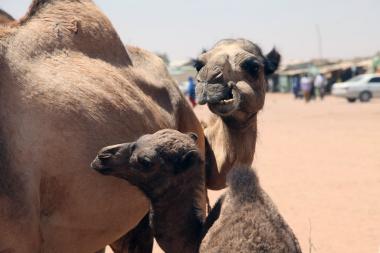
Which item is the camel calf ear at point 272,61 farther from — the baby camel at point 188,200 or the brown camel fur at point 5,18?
the brown camel fur at point 5,18

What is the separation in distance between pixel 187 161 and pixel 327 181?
32.1 feet

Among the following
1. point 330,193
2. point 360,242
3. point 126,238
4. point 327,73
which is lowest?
point 327,73

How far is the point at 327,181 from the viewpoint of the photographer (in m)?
13.4

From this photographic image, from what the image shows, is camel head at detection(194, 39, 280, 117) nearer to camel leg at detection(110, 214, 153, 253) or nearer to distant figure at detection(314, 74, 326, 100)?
camel leg at detection(110, 214, 153, 253)

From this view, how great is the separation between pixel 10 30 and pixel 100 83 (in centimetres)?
65

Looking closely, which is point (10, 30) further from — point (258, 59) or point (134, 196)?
point (258, 59)

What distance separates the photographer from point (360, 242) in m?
8.73

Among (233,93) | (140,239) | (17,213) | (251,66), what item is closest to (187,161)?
(17,213)

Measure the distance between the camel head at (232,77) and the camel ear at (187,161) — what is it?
1.15m

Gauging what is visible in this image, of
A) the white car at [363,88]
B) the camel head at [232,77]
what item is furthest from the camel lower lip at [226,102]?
the white car at [363,88]

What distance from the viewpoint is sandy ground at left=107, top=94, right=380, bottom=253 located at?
361 inches

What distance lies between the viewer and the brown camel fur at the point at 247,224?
3.65 meters

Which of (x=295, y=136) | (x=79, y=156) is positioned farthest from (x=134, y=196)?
(x=295, y=136)

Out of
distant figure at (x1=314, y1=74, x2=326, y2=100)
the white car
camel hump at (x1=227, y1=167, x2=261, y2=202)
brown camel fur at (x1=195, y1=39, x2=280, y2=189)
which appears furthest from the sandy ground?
distant figure at (x1=314, y1=74, x2=326, y2=100)
